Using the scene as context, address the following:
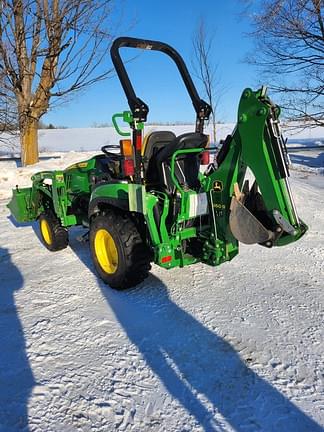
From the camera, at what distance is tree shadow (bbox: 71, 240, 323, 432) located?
2023 mm

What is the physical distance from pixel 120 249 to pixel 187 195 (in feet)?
2.67

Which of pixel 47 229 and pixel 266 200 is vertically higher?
pixel 266 200

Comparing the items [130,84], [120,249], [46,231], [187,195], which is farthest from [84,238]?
[130,84]

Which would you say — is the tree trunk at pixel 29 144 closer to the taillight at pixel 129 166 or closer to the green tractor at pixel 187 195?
the green tractor at pixel 187 195

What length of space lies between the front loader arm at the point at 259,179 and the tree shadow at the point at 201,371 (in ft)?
2.88

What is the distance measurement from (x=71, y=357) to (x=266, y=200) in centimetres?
184

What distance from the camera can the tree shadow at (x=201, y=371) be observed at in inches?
79.7

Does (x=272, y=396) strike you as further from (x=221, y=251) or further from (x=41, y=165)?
(x=41, y=165)

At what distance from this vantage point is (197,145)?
339 cm

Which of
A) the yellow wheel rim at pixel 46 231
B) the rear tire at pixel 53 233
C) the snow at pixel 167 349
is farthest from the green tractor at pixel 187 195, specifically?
the yellow wheel rim at pixel 46 231

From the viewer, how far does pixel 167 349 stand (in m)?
2.65

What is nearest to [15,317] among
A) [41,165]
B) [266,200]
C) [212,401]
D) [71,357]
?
[71,357]

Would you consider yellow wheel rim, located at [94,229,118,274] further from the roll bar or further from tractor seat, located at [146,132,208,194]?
the roll bar

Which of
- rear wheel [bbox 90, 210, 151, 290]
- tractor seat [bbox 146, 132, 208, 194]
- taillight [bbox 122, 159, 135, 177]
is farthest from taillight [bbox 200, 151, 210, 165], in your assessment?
rear wheel [bbox 90, 210, 151, 290]
